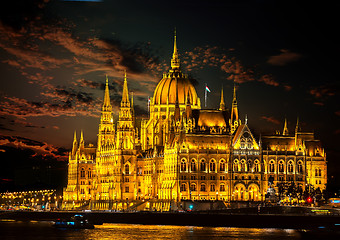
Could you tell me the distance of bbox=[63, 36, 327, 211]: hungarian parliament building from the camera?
153 m

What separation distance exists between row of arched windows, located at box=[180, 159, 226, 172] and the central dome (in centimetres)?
2200

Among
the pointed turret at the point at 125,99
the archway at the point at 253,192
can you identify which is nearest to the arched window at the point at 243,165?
the archway at the point at 253,192

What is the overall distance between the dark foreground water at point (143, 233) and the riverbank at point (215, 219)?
12.0 ft

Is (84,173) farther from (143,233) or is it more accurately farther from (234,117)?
(143,233)

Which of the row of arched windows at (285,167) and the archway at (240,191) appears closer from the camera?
the archway at (240,191)

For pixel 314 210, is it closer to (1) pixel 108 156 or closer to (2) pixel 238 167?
(2) pixel 238 167

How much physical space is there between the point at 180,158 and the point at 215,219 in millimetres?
21398

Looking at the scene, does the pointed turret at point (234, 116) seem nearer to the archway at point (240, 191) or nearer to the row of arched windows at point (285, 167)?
the row of arched windows at point (285, 167)

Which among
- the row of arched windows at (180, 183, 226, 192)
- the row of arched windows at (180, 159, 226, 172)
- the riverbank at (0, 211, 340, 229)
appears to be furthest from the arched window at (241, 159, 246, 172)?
the riverbank at (0, 211, 340, 229)

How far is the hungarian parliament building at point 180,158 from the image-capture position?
501 ft

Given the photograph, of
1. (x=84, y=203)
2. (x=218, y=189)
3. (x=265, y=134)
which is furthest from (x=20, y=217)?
(x=265, y=134)

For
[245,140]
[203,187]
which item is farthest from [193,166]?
[245,140]

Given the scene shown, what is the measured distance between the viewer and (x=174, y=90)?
174 meters

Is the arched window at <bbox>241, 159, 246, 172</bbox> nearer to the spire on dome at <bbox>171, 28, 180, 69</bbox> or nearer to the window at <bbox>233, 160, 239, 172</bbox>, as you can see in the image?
the window at <bbox>233, 160, 239, 172</bbox>
